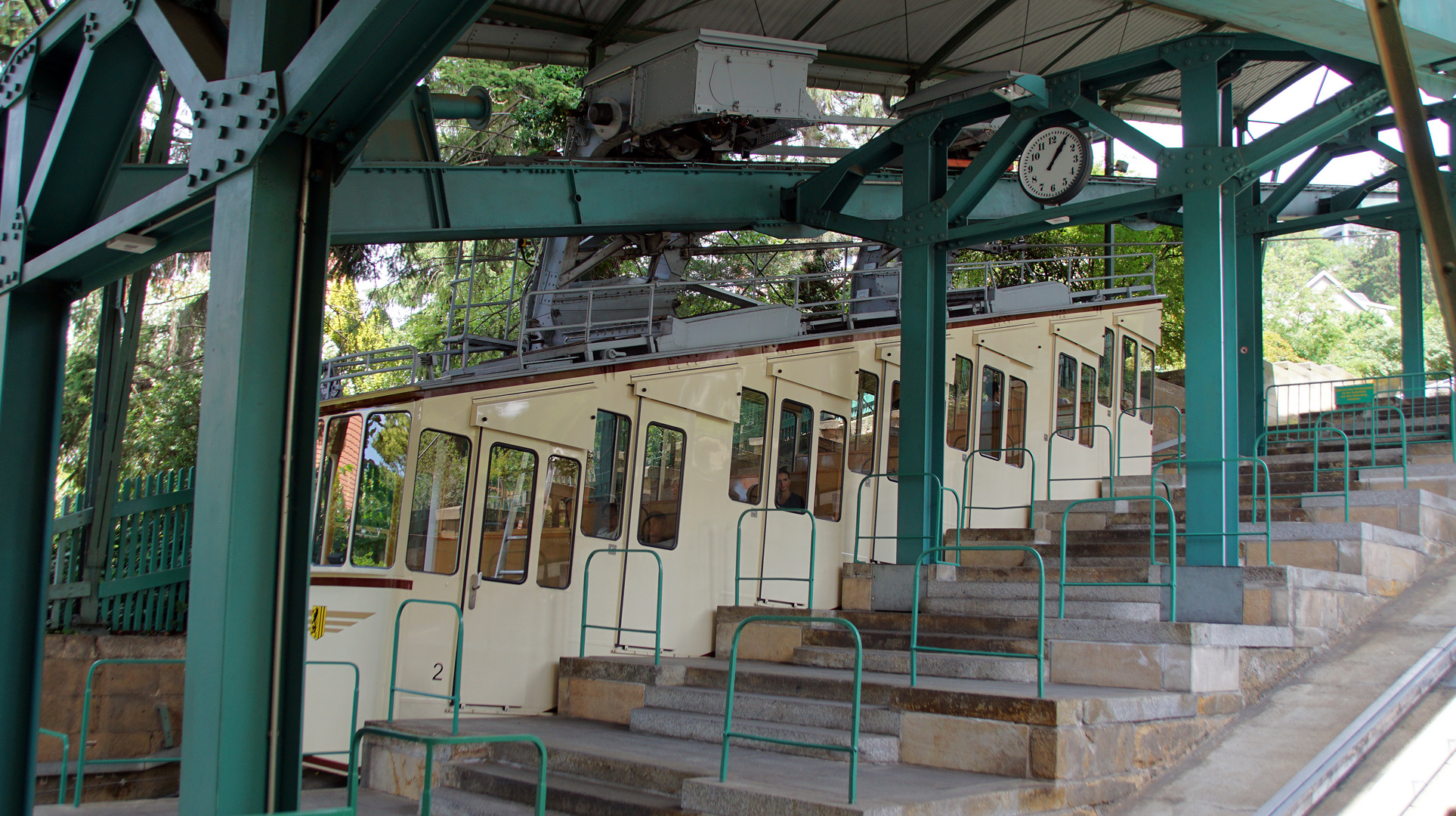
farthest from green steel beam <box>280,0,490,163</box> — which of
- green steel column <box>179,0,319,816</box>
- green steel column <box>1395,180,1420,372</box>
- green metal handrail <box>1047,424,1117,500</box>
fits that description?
green steel column <box>1395,180,1420,372</box>

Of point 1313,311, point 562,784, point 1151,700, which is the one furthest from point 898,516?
point 1313,311

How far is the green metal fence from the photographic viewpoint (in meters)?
10.7

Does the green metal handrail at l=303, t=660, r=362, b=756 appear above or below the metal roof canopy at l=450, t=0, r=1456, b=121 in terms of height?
below

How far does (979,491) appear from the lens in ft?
43.3

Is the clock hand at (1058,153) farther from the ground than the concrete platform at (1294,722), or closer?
farther from the ground

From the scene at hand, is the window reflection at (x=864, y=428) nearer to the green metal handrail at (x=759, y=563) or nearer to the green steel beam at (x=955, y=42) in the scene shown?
the green metal handrail at (x=759, y=563)

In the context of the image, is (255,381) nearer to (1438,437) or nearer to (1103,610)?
(1103,610)

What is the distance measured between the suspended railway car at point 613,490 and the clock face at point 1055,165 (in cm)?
268

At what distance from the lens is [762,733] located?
7.94 m

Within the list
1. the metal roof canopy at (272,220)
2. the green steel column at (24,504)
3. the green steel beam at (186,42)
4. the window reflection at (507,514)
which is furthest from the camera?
the window reflection at (507,514)

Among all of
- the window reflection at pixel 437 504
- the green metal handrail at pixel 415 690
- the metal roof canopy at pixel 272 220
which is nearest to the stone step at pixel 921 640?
the metal roof canopy at pixel 272 220

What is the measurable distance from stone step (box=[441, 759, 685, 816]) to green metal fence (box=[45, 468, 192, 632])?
14.2 feet

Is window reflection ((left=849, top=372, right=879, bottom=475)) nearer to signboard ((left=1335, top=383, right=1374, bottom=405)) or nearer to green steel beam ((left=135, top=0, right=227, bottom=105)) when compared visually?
green steel beam ((left=135, top=0, right=227, bottom=105))

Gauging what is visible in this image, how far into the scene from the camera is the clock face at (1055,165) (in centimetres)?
1011
